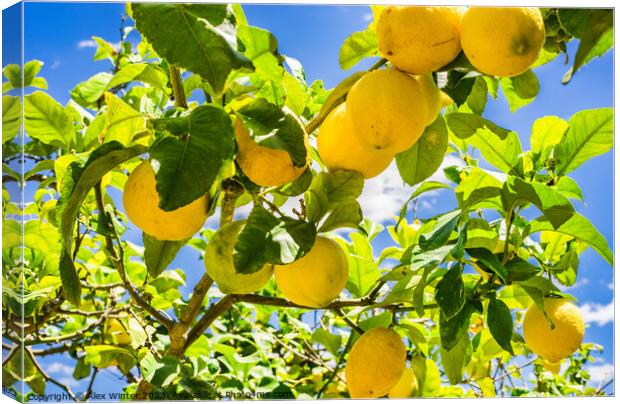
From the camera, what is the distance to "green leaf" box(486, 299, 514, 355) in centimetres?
110

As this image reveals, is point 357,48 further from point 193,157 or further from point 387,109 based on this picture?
point 193,157

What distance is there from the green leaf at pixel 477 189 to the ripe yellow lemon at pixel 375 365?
27 cm

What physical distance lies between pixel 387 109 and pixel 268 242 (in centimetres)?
22

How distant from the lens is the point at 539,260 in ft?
4.31

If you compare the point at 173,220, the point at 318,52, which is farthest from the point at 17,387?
the point at 318,52

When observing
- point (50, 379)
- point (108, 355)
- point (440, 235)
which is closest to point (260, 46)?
point (440, 235)

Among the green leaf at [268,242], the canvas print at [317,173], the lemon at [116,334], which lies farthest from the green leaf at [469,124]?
the lemon at [116,334]

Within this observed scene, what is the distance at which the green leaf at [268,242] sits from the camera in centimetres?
85

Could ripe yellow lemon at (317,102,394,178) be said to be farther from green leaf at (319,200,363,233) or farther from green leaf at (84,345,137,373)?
green leaf at (84,345,137,373)

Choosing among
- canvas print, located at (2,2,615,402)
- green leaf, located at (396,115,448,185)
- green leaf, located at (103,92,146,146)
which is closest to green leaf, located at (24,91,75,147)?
canvas print, located at (2,2,615,402)

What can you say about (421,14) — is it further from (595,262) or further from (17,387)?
(17,387)

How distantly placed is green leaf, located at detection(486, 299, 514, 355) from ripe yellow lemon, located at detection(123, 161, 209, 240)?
1.68 ft

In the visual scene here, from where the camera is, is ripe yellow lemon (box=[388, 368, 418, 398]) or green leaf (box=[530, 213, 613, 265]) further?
ripe yellow lemon (box=[388, 368, 418, 398])

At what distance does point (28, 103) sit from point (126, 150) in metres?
0.51
